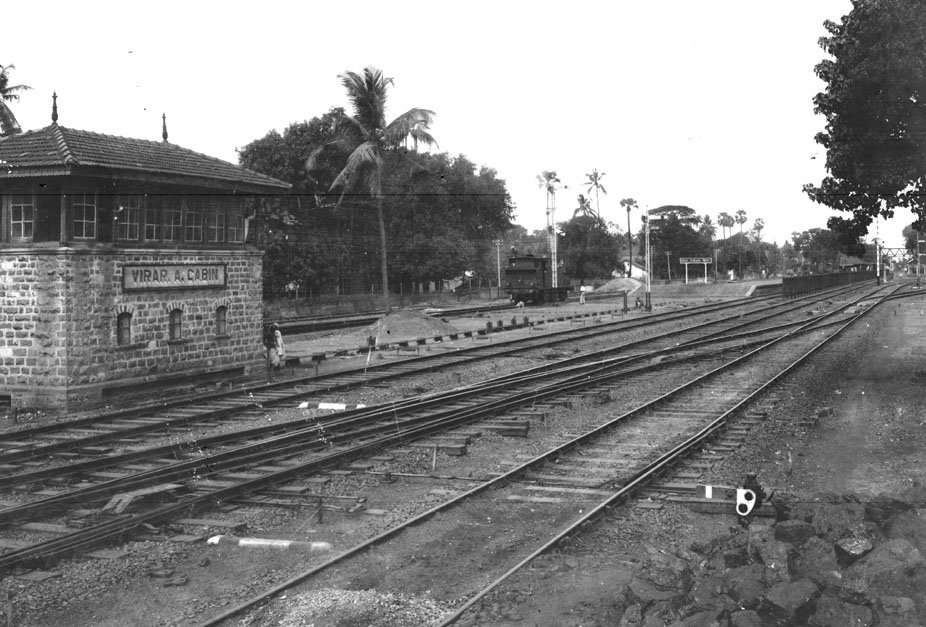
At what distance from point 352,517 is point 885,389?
14.1 m

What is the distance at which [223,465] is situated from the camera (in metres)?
11.7

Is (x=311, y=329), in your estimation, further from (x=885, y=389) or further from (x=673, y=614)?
(x=673, y=614)

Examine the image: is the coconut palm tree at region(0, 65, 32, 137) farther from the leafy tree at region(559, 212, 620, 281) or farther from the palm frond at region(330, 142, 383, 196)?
the leafy tree at region(559, 212, 620, 281)

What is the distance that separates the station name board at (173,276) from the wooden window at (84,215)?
42.3 inches

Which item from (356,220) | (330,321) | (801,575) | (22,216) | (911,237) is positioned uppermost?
(911,237)

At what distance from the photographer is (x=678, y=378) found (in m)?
21.1

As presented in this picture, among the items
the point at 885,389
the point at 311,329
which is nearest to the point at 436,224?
the point at 311,329

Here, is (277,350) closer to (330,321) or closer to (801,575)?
(801,575)

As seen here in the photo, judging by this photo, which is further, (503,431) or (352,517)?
(503,431)

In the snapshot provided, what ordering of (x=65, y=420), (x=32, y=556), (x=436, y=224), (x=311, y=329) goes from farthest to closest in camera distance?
1. (x=436, y=224)
2. (x=311, y=329)
3. (x=65, y=420)
4. (x=32, y=556)

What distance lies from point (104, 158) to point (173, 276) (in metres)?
3.11

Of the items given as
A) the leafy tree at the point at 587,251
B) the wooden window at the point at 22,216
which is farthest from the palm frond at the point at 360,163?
the leafy tree at the point at 587,251

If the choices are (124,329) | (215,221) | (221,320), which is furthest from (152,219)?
(221,320)

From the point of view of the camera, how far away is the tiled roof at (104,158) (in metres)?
17.2
